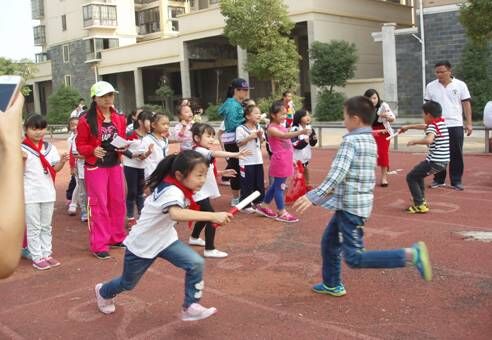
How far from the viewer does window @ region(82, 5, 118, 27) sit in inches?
1778

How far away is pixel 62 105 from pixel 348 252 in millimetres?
36358

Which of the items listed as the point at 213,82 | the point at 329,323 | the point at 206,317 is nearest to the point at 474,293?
the point at 329,323

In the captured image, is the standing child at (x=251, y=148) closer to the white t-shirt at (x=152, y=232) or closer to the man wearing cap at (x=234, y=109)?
the man wearing cap at (x=234, y=109)

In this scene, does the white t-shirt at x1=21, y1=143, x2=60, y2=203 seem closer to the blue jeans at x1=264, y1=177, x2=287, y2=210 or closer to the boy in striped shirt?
the blue jeans at x1=264, y1=177, x2=287, y2=210

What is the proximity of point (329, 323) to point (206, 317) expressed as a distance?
35.8 inches

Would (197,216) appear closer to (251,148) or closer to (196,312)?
(196,312)

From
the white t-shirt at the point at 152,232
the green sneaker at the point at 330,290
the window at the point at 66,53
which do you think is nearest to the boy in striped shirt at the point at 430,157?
the green sneaker at the point at 330,290

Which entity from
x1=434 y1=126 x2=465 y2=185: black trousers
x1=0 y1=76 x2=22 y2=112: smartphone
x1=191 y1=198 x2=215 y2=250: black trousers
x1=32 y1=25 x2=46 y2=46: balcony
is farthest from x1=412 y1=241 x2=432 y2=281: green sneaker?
x1=32 y1=25 x2=46 y2=46: balcony

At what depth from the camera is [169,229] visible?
4047mm

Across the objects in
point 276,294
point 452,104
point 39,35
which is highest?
point 39,35

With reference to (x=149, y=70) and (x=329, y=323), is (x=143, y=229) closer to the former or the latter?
(x=329, y=323)

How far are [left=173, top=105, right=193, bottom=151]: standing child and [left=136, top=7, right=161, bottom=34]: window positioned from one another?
41.5 metres

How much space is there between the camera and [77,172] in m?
8.12

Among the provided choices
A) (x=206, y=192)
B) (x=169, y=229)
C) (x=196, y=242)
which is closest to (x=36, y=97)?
(x=196, y=242)
